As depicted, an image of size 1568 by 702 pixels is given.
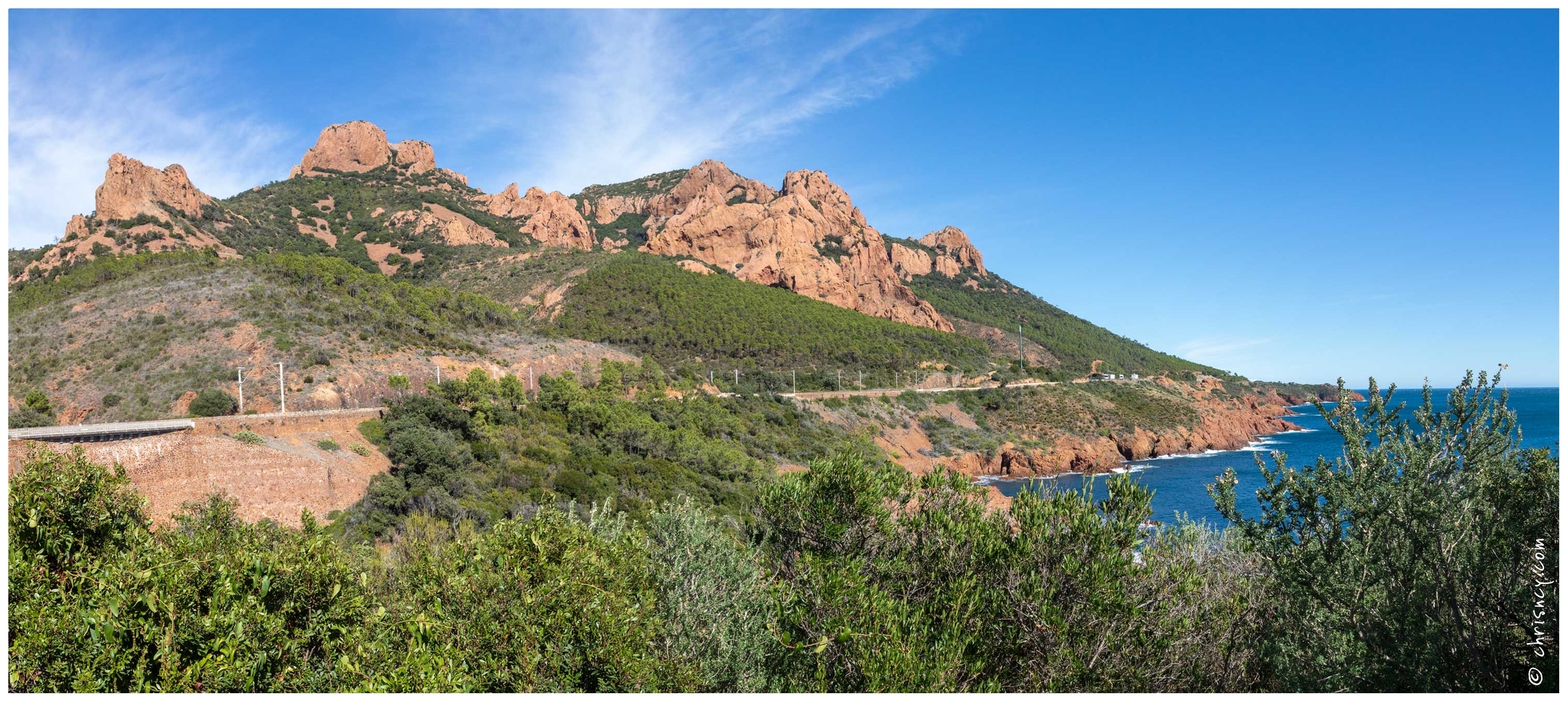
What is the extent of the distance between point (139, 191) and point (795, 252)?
66.9 meters

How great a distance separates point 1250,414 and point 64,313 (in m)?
105

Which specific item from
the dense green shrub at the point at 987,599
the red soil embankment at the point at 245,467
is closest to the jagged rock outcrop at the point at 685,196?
the red soil embankment at the point at 245,467

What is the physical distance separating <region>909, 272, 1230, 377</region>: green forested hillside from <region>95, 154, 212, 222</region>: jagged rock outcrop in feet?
286

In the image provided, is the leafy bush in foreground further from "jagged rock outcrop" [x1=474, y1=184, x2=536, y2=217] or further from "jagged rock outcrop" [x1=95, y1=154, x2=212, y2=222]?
"jagged rock outcrop" [x1=474, y1=184, x2=536, y2=217]

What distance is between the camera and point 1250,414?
8569 cm

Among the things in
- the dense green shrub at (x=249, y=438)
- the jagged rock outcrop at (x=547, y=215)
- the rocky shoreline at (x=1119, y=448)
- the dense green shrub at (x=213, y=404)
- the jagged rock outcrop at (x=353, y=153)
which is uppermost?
the jagged rock outcrop at (x=353, y=153)

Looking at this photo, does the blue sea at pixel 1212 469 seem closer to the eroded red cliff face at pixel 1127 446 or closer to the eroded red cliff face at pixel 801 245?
the eroded red cliff face at pixel 1127 446

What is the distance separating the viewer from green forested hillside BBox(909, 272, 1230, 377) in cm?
9644

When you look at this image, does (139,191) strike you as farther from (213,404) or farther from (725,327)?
(725,327)

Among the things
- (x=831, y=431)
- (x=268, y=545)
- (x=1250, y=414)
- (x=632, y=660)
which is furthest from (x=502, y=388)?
(x=1250, y=414)

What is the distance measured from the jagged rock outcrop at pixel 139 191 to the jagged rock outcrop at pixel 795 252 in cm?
5163

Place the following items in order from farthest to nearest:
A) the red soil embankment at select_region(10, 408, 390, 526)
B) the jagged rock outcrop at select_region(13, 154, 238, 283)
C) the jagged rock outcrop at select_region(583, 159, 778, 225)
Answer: the jagged rock outcrop at select_region(583, 159, 778, 225) < the jagged rock outcrop at select_region(13, 154, 238, 283) < the red soil embankment at select_region(10, 408, 390, 526)

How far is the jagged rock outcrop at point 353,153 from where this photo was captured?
335ft

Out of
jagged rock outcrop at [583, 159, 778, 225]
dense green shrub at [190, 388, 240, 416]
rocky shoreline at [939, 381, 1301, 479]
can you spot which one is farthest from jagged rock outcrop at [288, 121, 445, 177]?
rocky shoreline at [939, 381, 1301, 479]
